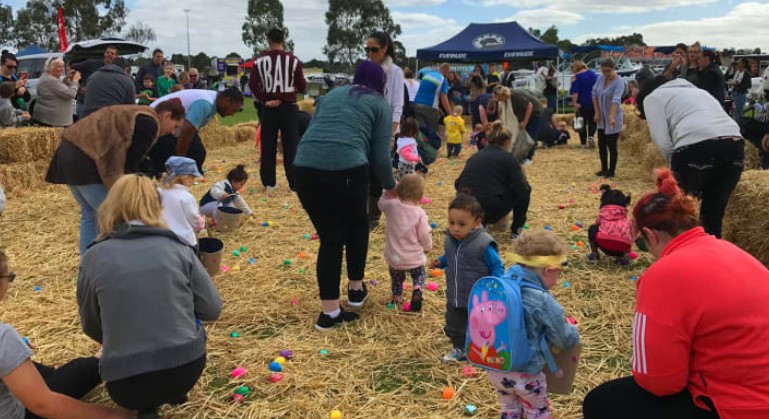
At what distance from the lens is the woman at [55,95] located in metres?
9.72

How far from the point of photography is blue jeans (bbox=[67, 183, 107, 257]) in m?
4.65

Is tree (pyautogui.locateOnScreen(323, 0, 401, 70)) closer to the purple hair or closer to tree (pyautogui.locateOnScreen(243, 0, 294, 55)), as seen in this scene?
tree (pyautogui.locateOnScreen(243, 0, 294, 55))

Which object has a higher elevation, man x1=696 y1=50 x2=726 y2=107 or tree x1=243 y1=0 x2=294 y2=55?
Answer: tree x1=243 y1=0 x2=294 y2=55

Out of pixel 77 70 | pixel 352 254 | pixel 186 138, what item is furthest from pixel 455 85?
pixel 352 254

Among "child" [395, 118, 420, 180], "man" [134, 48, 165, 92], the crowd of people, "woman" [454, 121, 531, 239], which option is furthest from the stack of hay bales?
"woman" [454, 121, 531, 239]

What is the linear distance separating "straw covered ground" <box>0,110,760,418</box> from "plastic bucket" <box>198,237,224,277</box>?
0.27 m

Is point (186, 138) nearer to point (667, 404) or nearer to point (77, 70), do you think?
point (667, 404)

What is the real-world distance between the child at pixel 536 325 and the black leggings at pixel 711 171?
273 centimetres

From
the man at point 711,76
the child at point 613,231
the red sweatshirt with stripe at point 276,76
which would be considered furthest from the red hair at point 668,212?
the red sweatshirt with stripe at point 276,76

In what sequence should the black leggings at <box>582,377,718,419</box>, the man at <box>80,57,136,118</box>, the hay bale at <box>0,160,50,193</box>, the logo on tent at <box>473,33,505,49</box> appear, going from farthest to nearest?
1. the logo on tent at <box>473,33,505,49</box>
2. the hay bale at <box>0,160,50,193</box>
3. the man at <box>80,57,136,118</box>
4. the black leggings at <box>582,377,718,419</box>

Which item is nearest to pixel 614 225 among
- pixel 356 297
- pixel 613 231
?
pixel 613 231

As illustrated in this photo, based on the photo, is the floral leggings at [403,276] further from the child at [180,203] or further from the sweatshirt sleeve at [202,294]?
the sweatshirt sleeve at [202,294]

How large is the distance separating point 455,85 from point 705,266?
57.3ft

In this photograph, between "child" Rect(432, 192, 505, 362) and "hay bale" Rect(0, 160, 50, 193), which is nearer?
"child" Rect(432, 192, 505, 362)
